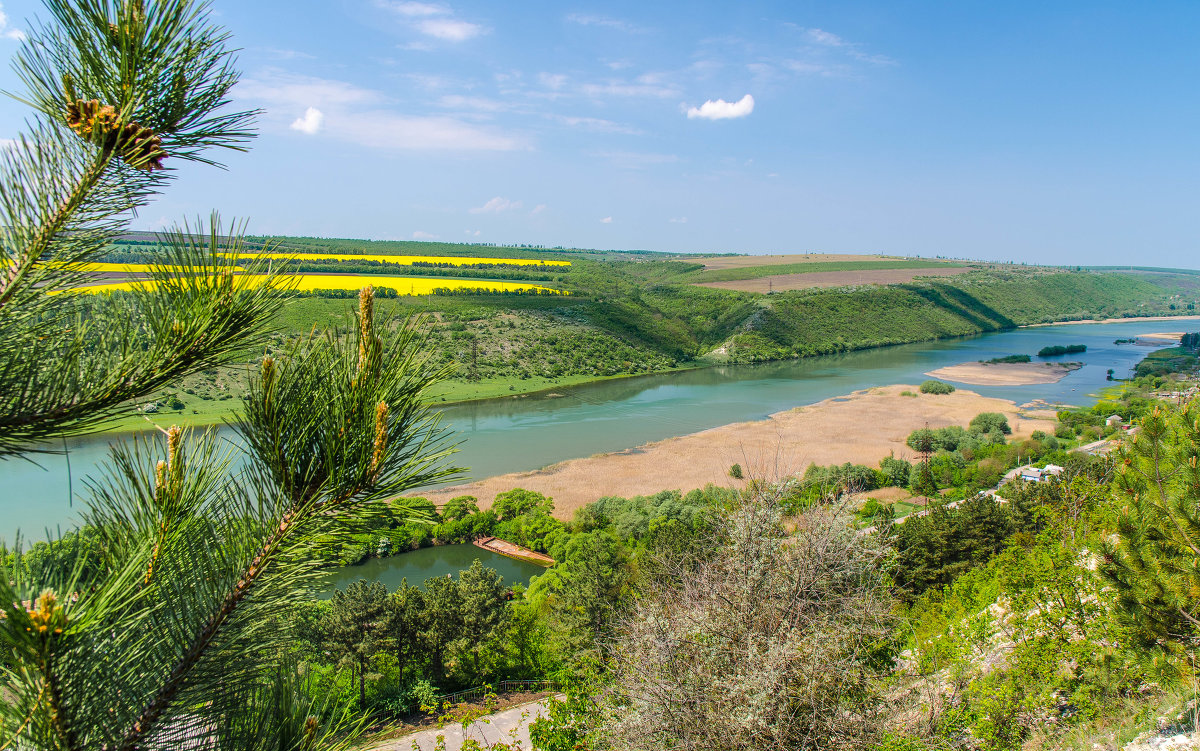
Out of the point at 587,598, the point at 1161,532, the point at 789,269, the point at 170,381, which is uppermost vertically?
the point at 789,269

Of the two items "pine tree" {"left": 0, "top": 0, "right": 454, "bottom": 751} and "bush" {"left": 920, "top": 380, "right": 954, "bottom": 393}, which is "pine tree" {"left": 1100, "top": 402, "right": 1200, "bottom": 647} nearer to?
"pine tree" {"left": 0, "top": 0, "right": 454, "bottom": 751}

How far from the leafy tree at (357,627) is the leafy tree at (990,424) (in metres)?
27.8

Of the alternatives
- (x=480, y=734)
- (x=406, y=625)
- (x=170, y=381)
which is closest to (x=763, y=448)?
(x=406, y=625)

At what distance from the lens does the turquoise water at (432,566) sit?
57.0ft

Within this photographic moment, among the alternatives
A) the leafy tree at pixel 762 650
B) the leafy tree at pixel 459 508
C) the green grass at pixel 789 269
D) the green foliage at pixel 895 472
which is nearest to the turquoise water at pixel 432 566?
the leafy tree at pixel 459 508

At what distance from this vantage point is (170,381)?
1.40m

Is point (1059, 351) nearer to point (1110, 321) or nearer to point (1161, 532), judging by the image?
point (1110, 321)

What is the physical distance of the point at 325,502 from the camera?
1.35 metres

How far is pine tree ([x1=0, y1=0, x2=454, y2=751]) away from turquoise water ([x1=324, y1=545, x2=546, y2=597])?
16.3 m

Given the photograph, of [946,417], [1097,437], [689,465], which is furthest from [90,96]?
[946,417]

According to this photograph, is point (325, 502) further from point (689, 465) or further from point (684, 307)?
point (684, 307)

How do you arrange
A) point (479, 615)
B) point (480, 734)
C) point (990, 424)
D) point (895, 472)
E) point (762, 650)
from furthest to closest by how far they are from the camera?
point (990, 424) → point (895, 472) → point (479, 615) → point (480, 734) → point (762, 650)

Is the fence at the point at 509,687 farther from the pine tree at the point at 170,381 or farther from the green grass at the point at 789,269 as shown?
the green grass at the point at 789,269

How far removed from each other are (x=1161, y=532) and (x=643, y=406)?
32.1m
